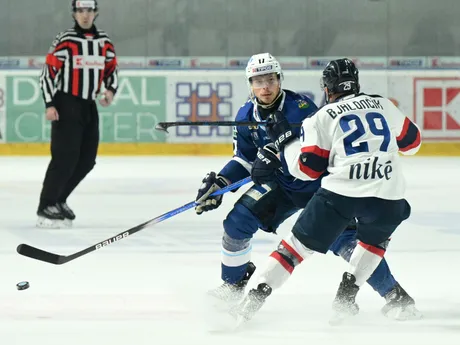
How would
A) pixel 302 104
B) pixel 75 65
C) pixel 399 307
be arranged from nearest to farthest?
pixel 399 307 < pixel 302 104 < pixel 75 65

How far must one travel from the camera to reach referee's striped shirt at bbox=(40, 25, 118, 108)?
5758 mm

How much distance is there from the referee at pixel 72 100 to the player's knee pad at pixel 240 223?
2.28 metres

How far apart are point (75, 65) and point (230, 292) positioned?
2.51 metres

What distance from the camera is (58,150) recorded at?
573 centimetres

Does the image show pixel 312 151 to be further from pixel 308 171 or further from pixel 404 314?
pixel 404 314

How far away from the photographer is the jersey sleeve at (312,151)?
3.04 m

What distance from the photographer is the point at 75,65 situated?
19.0 feet

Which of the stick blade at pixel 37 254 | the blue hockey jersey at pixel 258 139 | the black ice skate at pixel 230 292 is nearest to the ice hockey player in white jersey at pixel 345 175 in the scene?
the blue hockey jersey at pixel 258 139

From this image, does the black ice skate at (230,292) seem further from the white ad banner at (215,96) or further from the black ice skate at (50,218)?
the white ad banner at (215,96)

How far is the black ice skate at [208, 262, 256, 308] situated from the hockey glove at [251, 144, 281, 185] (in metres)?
0.42

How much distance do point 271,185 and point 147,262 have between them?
1.06 meters

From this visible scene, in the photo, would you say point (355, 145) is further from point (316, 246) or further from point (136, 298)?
point (136, 298)

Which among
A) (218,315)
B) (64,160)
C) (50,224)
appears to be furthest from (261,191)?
(64,160)

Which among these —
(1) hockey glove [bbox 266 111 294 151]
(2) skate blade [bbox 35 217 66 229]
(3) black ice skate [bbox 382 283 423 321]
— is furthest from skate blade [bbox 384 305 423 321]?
(2) skate blade [bbox 35 217 66 229]
